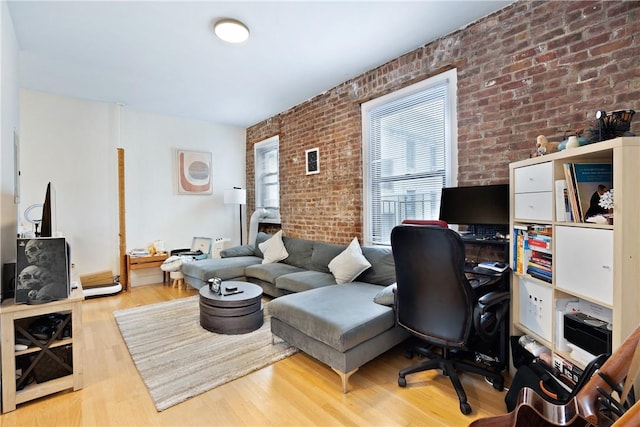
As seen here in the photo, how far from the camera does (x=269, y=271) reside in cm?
383

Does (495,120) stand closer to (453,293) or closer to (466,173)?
(466,173)

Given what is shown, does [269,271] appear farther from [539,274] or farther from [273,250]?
[539,274]

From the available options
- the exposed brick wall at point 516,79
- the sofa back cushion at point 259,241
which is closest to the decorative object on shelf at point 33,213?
the sofa back cushion at point 259,241

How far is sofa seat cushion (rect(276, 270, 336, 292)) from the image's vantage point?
10.5 ft

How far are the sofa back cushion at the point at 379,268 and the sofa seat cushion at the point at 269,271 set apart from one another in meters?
1.07

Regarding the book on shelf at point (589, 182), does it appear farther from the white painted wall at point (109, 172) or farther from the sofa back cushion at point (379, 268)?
the white painted wall at point (109, 172)

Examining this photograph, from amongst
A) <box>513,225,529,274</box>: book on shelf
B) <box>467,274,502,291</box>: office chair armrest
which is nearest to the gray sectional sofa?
<box>467,274,502,291</box>: office chair armrest

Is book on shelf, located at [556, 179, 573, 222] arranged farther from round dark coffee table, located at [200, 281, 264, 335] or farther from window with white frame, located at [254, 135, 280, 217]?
window with white frame, located at [254, 135, 280, 217]

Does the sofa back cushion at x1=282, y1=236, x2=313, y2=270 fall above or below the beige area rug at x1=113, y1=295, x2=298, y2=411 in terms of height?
above

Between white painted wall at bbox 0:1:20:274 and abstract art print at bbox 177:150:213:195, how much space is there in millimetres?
2722

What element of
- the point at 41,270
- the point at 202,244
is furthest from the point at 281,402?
the point at 202,244

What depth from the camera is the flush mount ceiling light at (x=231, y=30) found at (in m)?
2.51

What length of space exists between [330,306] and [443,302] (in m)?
0.89

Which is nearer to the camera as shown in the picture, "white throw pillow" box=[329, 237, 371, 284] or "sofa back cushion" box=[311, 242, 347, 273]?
"white throw pillow" box=[329, 237, 371, 284]
